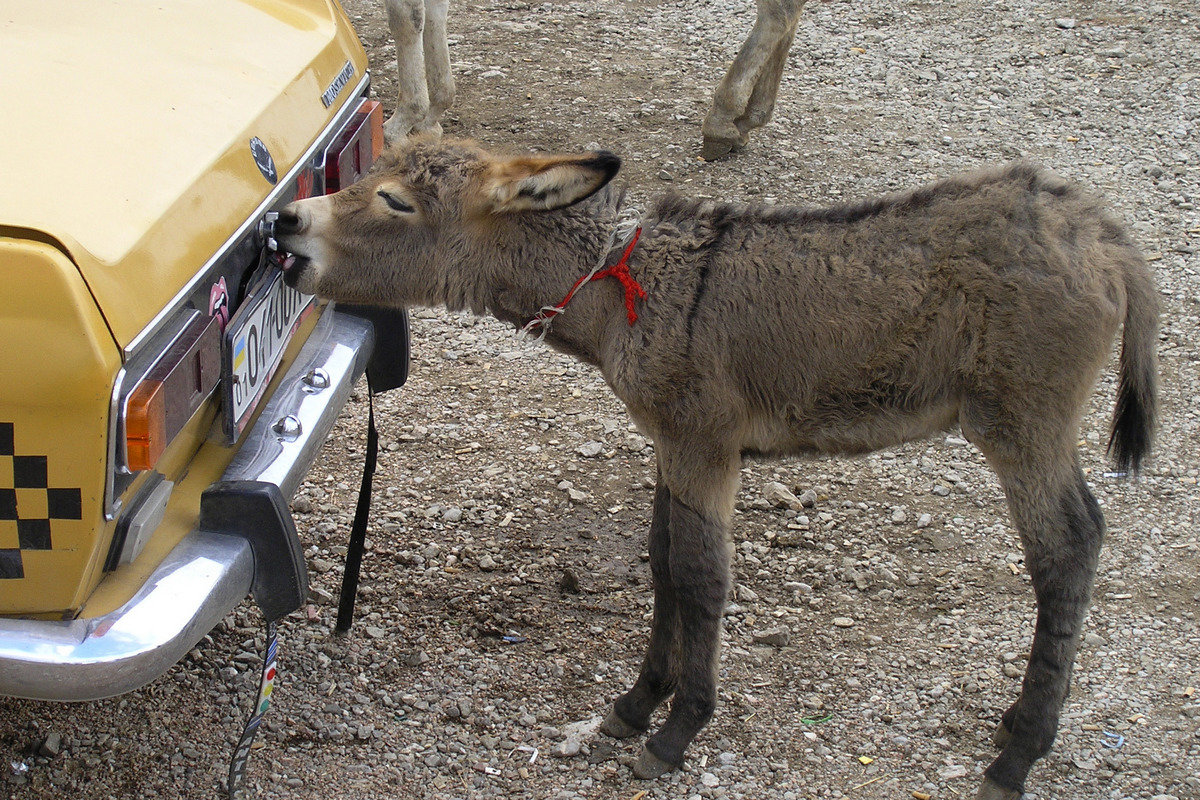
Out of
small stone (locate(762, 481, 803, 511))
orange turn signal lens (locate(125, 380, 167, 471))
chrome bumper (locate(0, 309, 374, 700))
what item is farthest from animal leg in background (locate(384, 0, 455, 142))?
orange turn signal lens (locate(125, 380, 167, 471))

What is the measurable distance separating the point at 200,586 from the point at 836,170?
602 centimetres

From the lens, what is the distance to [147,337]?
2.30 metres

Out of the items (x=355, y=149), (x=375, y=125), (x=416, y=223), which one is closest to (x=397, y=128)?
(x=375, y=125)

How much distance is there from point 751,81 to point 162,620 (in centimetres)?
605

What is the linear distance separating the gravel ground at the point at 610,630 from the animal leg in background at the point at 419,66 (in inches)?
68.2

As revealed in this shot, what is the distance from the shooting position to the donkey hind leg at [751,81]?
7.38m

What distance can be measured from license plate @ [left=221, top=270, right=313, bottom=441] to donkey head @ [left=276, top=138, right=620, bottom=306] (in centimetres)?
10

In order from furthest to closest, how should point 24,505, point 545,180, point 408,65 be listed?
point 408,65 < point 545,180 < point 24,505

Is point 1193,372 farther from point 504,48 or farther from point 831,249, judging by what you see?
point 504,48

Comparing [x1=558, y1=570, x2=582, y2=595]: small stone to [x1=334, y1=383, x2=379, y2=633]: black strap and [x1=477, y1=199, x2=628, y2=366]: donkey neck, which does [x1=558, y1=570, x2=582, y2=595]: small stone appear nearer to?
[x1=334, y1=383, x2=379, y2=633]: black strap

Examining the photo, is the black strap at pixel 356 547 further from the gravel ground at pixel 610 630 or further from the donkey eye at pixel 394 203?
the donkey eye at pixel 394 203

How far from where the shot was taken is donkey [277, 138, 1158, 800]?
3029mm

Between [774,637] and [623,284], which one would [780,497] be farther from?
A: [623,284]

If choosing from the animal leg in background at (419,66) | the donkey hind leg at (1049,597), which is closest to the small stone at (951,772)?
the donkey hind leg at (1049,597)
